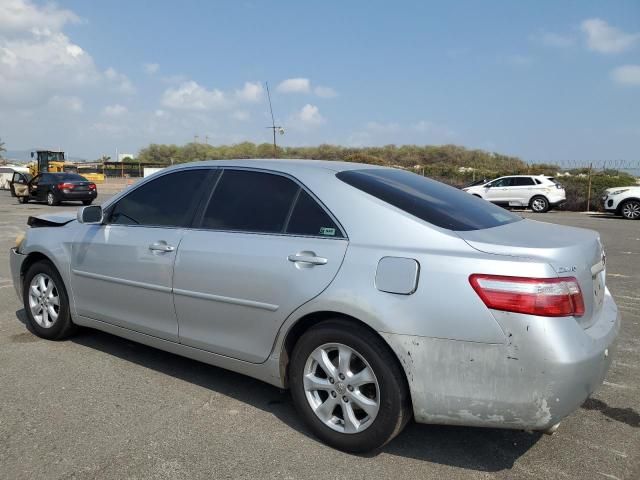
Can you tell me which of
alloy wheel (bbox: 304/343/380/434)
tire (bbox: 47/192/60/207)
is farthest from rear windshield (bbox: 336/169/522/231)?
tire (bbox: 47/192/60/207)

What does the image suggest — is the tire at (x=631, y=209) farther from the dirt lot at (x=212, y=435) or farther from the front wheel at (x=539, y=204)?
the dirt lot at (x=212, y=435)

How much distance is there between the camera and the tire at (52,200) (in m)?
23.0

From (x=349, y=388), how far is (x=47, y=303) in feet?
10.3

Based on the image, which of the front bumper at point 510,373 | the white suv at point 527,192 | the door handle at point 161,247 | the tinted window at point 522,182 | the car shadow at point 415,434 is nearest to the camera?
the front bumper at point 510,373

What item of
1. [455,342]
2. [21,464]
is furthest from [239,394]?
[455,342]

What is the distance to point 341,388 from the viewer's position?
3.06m

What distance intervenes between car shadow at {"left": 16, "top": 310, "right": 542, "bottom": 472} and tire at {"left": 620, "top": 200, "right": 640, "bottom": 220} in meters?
19.0

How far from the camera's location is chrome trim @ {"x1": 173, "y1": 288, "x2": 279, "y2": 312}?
330cm

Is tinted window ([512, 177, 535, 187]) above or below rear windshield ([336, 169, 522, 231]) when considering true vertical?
above

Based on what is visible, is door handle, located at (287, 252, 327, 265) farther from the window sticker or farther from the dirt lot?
the dirt lot

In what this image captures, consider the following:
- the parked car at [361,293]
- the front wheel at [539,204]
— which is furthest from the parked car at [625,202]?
the parked car at [361,293]

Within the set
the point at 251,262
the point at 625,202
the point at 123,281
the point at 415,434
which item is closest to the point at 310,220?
the point at 251,262

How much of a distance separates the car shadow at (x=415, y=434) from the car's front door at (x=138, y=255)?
0.48 metres

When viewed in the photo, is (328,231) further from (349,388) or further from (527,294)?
(527,294)
